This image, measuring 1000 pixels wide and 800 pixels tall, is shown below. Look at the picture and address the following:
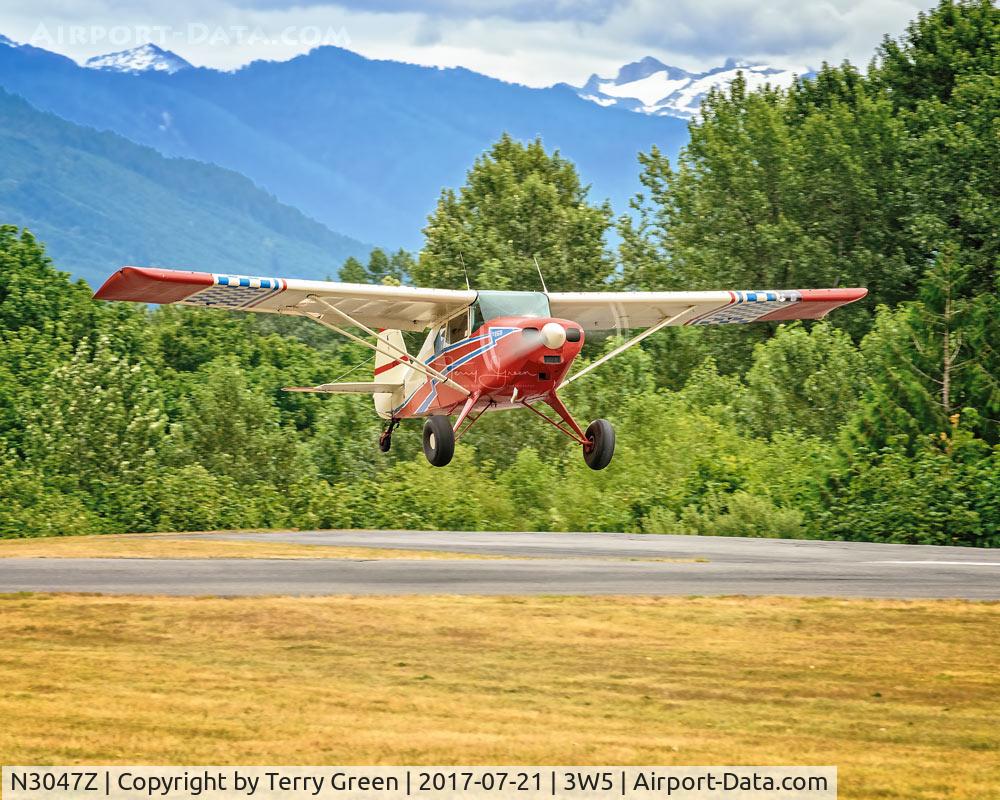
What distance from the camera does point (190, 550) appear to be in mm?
25125

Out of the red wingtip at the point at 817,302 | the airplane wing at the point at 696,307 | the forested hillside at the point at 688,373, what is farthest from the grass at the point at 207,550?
the forested hillside at the point at 688,373

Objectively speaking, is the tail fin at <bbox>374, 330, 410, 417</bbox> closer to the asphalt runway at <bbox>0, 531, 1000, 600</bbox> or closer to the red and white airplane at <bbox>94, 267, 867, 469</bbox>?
the red and white airplane at <bbox>94, 267, 867, 469</bbox>

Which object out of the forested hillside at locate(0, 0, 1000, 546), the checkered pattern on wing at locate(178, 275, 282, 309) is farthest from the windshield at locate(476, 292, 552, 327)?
the forested hillside at locate(0, 0, 1000, 546)

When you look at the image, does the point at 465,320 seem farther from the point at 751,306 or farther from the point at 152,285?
the point at 751,306

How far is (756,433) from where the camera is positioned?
4544 centimetres

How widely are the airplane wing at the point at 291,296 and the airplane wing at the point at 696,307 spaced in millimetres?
2735

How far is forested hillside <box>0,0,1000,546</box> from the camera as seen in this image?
32531mm

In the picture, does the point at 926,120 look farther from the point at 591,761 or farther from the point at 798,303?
the point at 591,761

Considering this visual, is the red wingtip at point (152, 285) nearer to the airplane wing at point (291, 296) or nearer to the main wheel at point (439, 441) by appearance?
the airplane wing at point (291, 296)

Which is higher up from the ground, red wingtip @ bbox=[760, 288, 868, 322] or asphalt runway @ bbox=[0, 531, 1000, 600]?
red wingtip @ bbox=[760, 288, 868, 322]

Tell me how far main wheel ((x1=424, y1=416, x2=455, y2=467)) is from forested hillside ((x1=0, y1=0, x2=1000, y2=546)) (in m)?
10.5

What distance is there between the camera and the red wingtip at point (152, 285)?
69.9 ft

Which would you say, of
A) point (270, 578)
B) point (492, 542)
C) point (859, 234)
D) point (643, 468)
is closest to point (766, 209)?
point (859, 234)
